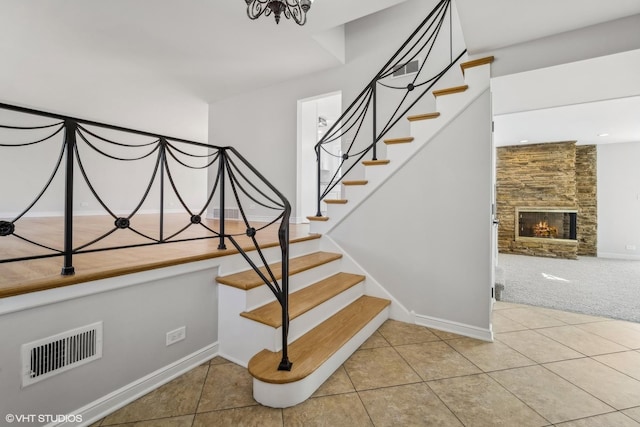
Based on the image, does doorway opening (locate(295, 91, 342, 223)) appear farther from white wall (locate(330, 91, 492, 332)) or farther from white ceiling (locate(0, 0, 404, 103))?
white wall (locate(330, 91, 492, 332))

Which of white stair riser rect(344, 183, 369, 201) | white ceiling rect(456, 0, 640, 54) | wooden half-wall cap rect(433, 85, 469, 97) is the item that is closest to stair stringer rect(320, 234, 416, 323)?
white stair riser rect(344, 183, 369, 201)

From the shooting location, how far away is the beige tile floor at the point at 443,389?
1520mm

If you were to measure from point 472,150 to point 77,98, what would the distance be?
23.9 feet

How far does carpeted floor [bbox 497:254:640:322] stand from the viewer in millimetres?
3236

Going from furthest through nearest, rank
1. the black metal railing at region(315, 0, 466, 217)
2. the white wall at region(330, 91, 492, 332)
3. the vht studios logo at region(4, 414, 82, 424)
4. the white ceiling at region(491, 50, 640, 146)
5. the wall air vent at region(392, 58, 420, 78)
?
1. the wall air vent at region(392, 58, 420, 78)
2. the black metal railing at region(315, 0, 466, 217)
3. the white wall at region(330, 91, 492, 332)
4. the white ceiling at region(491, 50, 640, 146)
5. the vht studios logo at region(4, 414, 82, 424)

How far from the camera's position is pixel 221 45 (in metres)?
3.96

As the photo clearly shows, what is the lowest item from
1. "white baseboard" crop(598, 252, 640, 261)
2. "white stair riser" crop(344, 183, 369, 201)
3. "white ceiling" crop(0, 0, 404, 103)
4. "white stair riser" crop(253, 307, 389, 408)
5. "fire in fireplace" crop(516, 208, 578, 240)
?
"white stair riser" crop(253, 307, 389, 408)

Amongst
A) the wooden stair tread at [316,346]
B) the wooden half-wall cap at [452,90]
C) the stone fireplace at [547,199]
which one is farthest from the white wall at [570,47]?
the stone fireplace at [547,199]

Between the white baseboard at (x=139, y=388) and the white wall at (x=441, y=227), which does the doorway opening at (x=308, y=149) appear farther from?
the white baseboard at (x=139, y=388)

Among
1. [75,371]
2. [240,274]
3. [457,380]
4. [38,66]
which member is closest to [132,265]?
[75,371]

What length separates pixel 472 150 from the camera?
2.43 m

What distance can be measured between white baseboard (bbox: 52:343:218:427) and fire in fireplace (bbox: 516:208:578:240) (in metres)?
7.15

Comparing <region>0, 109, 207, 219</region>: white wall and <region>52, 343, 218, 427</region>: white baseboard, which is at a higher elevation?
<region>0, 109, 207, 219</region>: white wall

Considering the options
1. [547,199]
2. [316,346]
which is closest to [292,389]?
[316,346]
